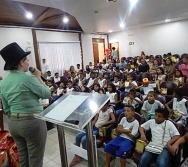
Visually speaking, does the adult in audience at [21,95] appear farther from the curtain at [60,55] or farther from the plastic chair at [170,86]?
the curtain at [60,55]

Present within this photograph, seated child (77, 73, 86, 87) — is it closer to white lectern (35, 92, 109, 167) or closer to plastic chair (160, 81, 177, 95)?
plastic chair (160, 81, 177, 95)

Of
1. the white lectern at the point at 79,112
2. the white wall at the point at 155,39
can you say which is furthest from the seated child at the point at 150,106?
the white wall at the point at 155,39

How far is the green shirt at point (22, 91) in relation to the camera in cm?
127

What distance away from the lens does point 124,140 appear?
217cm

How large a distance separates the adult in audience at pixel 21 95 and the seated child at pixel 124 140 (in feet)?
3.41

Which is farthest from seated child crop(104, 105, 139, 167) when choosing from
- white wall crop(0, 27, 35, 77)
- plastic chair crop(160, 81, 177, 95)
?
white wall crop(0, 27, 35, 77)

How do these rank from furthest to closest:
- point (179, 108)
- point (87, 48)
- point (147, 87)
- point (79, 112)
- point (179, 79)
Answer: point (87, 48), point (179, 79), point (147, 87), point (179, 108), point (79, 112)

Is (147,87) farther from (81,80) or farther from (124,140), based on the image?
(81,80)

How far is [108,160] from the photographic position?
214cm

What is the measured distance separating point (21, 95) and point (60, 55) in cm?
701

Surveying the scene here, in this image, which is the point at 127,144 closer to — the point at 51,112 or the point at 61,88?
the point at 51,112

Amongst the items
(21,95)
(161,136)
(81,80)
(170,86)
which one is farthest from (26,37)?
(161,136)

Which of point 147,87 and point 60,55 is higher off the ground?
point 60,55

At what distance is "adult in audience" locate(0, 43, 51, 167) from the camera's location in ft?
4.20
